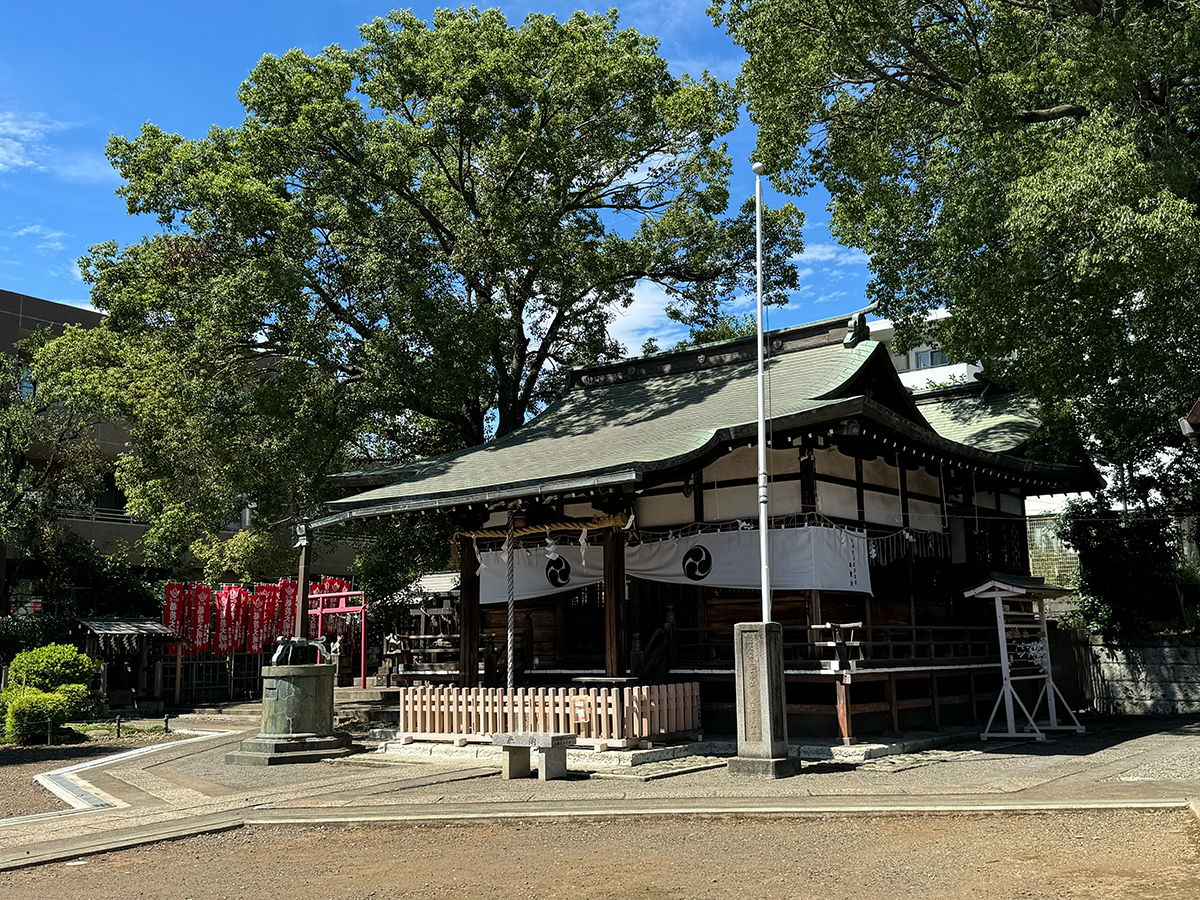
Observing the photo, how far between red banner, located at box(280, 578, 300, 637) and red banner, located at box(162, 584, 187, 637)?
3.26 m

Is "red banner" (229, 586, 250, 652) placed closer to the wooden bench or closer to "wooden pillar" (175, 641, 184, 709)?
"wooden pillar" (175, 641, 184, 709)

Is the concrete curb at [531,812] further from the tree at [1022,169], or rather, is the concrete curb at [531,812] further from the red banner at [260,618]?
the red banner at [260,618]

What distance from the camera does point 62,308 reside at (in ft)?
113

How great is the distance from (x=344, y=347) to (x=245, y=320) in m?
2.16

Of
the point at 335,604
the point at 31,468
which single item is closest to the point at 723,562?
the point at 335,604

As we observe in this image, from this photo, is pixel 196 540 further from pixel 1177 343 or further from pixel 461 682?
pixel 1177 343

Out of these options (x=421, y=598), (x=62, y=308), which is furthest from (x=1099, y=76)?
(x=62, y=308)

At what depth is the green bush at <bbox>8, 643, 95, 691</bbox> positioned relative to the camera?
19.9 metres

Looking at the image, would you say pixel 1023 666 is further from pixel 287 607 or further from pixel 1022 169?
pixel 287 607

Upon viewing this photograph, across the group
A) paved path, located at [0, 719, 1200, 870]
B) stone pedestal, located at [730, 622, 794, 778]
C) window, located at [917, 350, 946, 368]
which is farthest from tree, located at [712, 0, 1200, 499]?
window, located at [917, 350, 946, 368]

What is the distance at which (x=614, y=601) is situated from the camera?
51.7ft

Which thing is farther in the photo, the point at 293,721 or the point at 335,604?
the point at 335,604

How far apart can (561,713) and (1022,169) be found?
467 inches

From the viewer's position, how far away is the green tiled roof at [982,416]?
22812 mm
